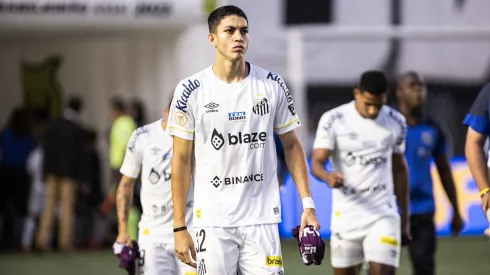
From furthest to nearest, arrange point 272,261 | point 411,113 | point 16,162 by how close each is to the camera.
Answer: point 16,162, point 411,113, point 272,261

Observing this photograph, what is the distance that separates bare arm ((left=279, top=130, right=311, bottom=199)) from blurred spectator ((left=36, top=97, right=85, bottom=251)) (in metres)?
11.2

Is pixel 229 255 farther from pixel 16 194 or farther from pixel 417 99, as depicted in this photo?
pixel 16 194

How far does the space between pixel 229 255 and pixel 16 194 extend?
43.2ft

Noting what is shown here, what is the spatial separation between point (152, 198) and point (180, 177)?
1995 millimetres

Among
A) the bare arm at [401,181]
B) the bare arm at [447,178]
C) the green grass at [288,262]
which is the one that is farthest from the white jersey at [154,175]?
the green grass at [288,262]

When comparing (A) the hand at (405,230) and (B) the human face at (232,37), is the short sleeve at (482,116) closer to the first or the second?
(B) the human face at (232,37)

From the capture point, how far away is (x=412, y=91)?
38.4 ft

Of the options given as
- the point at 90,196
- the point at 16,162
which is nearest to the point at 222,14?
the point at 90,196

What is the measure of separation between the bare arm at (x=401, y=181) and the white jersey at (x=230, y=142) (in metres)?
3.12

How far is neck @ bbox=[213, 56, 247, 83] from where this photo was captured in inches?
299

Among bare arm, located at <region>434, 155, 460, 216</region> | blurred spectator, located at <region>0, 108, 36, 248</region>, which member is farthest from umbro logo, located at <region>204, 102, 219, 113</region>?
blurred spectator, located at <region>0, 108, 36, 248</region>

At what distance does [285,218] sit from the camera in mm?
18750

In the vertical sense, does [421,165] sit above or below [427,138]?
below

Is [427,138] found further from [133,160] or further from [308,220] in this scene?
[308,220]
